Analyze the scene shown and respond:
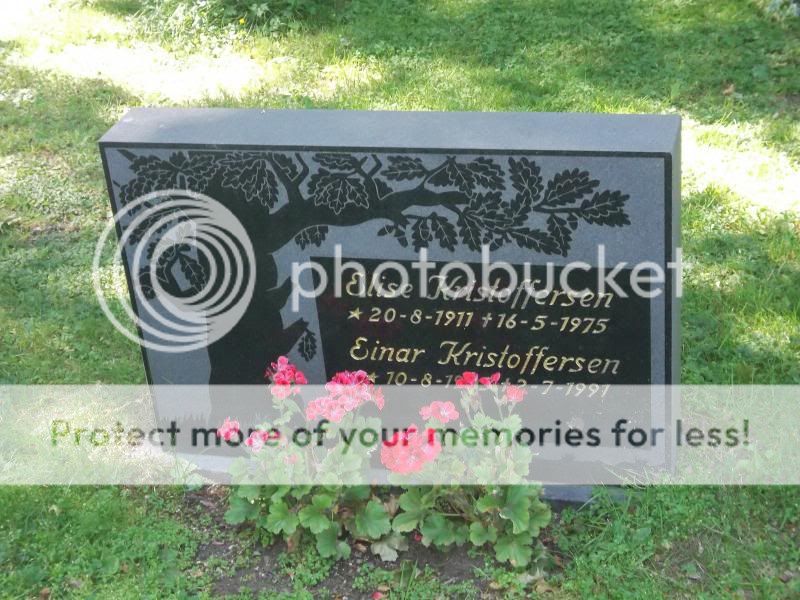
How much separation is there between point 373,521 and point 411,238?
1.01m

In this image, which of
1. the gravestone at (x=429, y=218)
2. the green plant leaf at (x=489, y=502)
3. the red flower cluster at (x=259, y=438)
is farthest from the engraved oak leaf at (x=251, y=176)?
the green plant leaf at (x=489, y=502)

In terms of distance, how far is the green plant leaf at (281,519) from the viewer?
340 centimetres

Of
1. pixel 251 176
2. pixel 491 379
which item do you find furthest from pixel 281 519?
pixel 251 176

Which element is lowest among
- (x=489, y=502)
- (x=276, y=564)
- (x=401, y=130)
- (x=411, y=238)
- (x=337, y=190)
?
(x=276, y=564)

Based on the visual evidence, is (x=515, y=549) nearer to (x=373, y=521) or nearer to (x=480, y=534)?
(x=480, y=534)

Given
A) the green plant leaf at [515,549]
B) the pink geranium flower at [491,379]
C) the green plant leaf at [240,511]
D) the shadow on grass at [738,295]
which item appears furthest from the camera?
the shadow on grass at [738,295]

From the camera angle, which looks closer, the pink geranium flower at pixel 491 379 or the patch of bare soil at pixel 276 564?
the patch of bare soil at pixel 276 564

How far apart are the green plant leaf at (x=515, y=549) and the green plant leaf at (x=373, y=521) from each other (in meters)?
0.39

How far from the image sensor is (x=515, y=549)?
3328 mm

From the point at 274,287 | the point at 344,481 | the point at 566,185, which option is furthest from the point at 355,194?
the point at 344,481

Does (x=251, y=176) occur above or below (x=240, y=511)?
above

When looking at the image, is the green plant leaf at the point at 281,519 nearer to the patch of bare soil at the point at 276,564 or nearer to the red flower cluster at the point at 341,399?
the patch of bare soil at the point at 276,564

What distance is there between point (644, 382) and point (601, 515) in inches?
19.9

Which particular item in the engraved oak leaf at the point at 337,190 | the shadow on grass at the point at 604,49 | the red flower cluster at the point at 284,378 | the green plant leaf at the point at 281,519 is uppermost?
the engraved oak leaf at the point at 337,190
